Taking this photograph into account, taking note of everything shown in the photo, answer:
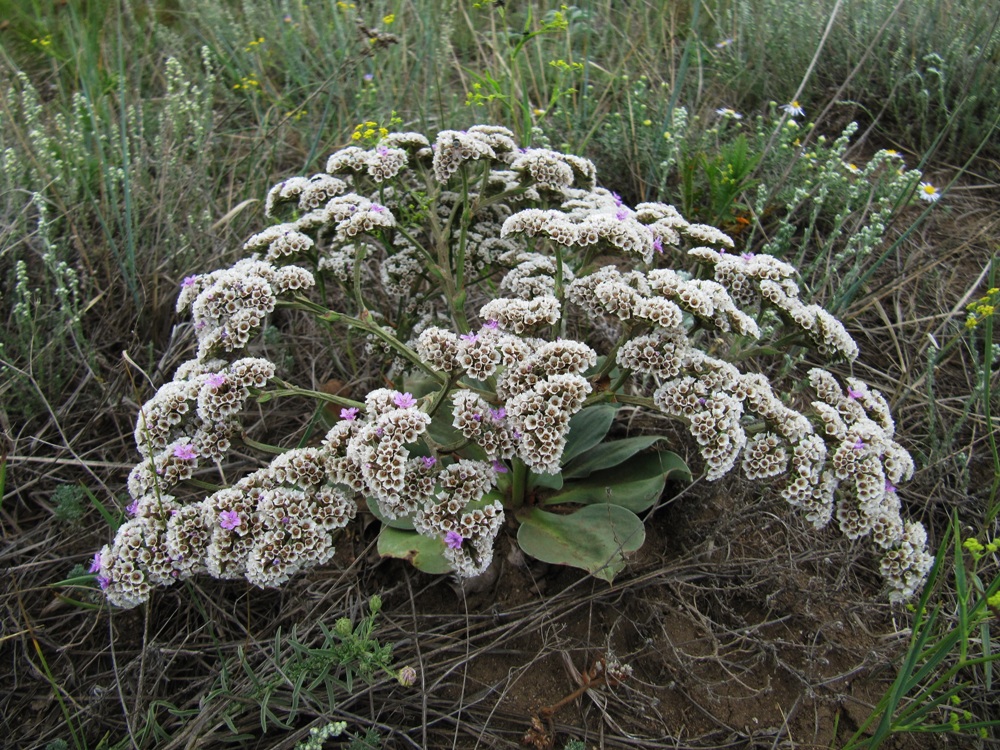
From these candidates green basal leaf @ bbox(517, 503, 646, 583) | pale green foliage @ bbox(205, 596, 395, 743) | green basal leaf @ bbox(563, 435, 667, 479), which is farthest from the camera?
green basal leaf @ bbox(563, 435, 667, 479)

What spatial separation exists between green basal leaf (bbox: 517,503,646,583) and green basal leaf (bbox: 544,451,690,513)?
0.10 metres

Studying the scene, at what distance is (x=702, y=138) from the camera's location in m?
4.07

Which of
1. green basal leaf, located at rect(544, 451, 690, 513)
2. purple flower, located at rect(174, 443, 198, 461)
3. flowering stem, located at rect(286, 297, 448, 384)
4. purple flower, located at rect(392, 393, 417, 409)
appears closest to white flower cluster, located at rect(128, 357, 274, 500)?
purple flower, located at rect(174, 443, 198, 461)

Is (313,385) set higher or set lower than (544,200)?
lower

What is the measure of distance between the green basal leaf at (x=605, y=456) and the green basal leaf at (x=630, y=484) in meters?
0.05

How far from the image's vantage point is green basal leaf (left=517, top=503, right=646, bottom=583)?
7.70ft

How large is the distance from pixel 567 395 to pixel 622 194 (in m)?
2.59

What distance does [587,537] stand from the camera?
2477 mm

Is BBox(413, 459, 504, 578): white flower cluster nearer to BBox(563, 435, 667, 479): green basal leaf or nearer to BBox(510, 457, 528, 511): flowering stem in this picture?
BBox(510, 457, 528, 511): flowering stem

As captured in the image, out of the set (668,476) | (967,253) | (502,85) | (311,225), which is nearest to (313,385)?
(311,225)

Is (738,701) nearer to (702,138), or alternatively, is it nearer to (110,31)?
(702,138)

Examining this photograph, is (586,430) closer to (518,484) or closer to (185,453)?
(518,484)

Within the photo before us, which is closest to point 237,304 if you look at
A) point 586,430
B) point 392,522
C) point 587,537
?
point 392,522

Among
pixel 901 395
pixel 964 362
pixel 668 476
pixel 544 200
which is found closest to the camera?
pixel 668 476
